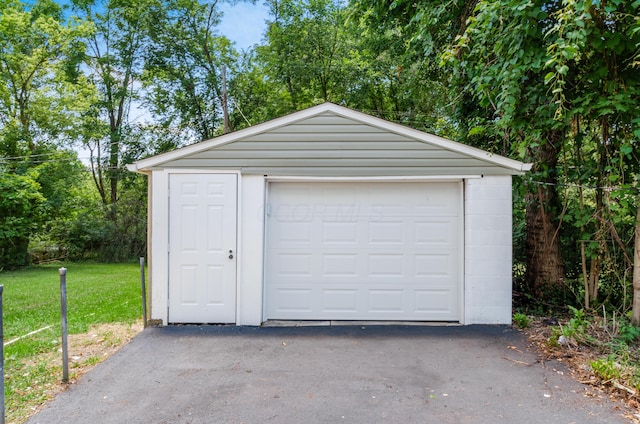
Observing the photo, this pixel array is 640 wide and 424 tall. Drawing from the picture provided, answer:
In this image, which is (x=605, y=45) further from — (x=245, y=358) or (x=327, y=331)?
(x=245, y=358)

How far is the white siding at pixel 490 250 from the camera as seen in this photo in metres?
4.85

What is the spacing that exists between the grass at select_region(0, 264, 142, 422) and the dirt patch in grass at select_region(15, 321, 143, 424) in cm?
1

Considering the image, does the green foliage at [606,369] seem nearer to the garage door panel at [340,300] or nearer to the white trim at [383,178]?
the white trim at [383,178]

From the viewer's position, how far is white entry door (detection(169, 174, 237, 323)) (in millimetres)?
4914

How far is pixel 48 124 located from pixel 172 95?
4.79 metres

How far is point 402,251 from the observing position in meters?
5.11

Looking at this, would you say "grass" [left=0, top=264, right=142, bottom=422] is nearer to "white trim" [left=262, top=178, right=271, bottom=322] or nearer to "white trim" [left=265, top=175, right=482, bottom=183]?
"white trim" [left=262, top=178, right=271, bottom=322]

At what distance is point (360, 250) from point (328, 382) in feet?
6.91

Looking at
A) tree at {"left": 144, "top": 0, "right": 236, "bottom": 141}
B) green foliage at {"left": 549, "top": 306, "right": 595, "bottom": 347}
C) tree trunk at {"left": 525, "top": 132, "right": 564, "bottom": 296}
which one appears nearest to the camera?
green foliage at {"left": 549, "top": 306, "right": 595, "bottom": 347}

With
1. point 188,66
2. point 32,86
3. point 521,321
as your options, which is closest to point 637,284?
point 521,321

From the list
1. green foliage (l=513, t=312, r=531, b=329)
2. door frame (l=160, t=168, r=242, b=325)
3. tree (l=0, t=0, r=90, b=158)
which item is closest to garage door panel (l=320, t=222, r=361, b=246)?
door frame (l=160, t=168, r=242, b=325)

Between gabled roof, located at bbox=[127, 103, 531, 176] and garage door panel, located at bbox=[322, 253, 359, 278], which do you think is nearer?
Answer: gabled roof, located at bbox=[127, 103, 531, 176]

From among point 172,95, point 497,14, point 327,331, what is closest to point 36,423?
point 327,331

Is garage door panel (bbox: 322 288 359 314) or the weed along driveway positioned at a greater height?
garage door panel (bbox: 322 288 359 314)
